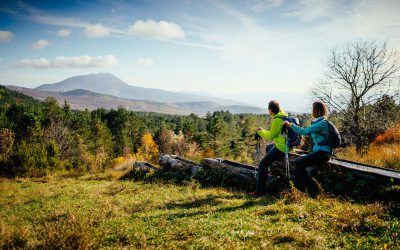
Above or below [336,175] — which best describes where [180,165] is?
below

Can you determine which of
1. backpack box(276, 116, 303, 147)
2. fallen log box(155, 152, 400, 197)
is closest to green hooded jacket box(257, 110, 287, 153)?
backpack box(276, 116, 303, 147)

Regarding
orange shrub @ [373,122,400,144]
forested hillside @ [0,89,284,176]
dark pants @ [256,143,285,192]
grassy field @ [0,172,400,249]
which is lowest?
forested hillside @ [0,89,284,176]

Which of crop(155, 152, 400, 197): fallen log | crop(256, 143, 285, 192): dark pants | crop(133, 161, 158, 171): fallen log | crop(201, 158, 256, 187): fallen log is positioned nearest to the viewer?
crop(155, 152, 400, 197): fallen log

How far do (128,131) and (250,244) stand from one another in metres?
77.1

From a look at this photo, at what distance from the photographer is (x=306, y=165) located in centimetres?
707

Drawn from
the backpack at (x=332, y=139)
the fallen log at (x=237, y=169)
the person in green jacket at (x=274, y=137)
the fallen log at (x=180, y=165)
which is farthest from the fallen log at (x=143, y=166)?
the backpack at (x=332, y=139)

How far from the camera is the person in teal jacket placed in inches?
273

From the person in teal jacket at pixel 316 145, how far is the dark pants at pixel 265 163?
865 mm

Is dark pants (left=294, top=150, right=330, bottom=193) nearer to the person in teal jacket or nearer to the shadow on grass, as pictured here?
the person in teal jacket

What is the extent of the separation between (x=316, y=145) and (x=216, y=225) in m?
3.63

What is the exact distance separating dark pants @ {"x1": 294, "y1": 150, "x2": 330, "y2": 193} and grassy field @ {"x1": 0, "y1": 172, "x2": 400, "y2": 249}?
1.55 ft

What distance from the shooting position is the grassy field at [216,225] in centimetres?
452

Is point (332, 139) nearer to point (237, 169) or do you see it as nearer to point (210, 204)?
point (210, 204)

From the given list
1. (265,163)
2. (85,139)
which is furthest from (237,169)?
(85,139)
